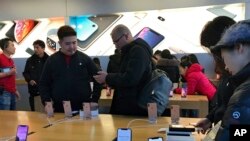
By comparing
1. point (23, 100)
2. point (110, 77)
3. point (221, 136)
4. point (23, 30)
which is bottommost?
point (23, 100)

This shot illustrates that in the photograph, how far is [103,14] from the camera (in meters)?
5.70

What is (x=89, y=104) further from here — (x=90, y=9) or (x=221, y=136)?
(x=90, y=9)

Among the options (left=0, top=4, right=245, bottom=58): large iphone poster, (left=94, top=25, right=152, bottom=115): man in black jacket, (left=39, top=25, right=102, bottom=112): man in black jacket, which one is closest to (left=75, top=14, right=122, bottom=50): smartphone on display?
(left=0, top=4, right=245, bottom=58): large iphone poster

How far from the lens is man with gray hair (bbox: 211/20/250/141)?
38.9 inches

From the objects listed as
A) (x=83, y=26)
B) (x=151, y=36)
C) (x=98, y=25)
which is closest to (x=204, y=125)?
(x=151, y=36)

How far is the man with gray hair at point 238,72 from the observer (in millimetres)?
987

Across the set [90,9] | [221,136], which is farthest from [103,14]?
[221,136]

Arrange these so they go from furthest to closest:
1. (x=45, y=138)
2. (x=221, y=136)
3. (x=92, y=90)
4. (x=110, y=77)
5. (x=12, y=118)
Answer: (x=92, y=90), (x=12, y=118), (x=110, y=77), (x=45, y=138), (x=221, y=136)

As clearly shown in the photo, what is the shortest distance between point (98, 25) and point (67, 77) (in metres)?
3.29

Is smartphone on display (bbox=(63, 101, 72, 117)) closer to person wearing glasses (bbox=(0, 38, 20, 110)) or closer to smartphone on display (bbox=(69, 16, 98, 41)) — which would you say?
person wearing glasses (bbox=(0, 38, 20, 110))

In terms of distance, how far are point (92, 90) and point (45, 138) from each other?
90 centimetres

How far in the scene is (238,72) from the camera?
1.13 m

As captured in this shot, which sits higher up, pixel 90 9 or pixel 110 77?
pixel 90 9

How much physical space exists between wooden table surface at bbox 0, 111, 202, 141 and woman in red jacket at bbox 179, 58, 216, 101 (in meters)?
1.77
